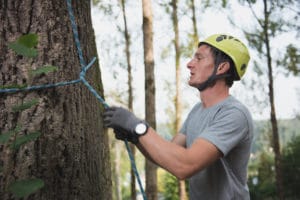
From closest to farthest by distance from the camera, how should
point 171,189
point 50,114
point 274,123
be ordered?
point 50,114
point 274,123
point 171,189

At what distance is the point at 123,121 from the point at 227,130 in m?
0.46

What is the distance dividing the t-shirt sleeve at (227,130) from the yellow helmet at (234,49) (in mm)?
383

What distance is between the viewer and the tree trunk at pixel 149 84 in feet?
23.9

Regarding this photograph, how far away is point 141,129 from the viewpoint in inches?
62.5

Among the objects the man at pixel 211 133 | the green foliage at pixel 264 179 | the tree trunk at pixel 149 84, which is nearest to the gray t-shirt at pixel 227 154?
the man at pixel 211 133

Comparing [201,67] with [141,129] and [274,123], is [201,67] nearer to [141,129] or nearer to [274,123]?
[141,129]

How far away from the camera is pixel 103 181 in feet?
5.70

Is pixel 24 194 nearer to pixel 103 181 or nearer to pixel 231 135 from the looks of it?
pixel 103 181

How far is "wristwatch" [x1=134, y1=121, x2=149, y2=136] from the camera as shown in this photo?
158 centimetres

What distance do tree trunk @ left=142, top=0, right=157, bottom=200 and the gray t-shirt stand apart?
5243mm

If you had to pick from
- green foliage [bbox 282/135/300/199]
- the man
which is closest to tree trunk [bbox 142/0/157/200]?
the man

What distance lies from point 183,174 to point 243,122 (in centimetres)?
41

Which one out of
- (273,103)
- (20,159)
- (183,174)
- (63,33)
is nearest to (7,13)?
(63,33)

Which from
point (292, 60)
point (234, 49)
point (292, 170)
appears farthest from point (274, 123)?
point (292, 170)
